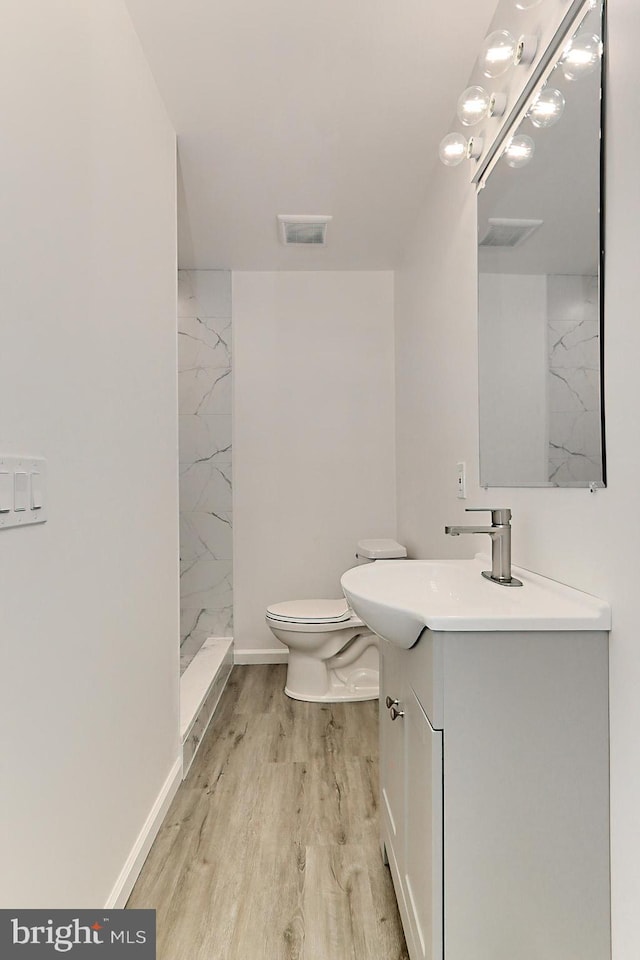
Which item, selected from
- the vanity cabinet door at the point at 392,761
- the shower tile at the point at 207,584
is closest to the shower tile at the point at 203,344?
the shower tile at the point at 207,584

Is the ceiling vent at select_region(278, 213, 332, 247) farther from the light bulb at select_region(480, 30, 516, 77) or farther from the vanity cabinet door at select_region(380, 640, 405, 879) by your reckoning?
the vanity cabinet door at select_region(380, 640, 405, 879)

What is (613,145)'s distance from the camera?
1115 millimetres

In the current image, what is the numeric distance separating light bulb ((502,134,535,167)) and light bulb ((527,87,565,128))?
0.16ft

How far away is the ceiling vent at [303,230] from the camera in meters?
3.08

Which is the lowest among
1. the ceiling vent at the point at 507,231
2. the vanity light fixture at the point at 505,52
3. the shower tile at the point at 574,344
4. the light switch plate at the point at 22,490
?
the light switch plate at the point at 22,490

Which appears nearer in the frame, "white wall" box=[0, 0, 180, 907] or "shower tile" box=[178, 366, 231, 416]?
"white wall" box=[0, 0, 180, 907]

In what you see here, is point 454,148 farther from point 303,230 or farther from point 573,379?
point 303,230

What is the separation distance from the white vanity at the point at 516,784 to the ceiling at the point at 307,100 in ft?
5.72

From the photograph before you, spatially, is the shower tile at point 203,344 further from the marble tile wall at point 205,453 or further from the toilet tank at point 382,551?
the toilet tank at point 382,551

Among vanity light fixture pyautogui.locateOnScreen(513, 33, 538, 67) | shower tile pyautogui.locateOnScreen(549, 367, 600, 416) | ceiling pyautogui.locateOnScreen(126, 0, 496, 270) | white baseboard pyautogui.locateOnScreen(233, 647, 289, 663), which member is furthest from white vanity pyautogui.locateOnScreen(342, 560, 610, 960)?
white baseboard pyautogui.locateOnScreen(233, 647, 289, 663)

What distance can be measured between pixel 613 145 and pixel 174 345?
1.55 m

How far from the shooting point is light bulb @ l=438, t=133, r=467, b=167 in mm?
1812

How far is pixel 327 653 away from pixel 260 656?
81 centimetres

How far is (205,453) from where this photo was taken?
3.81 m
